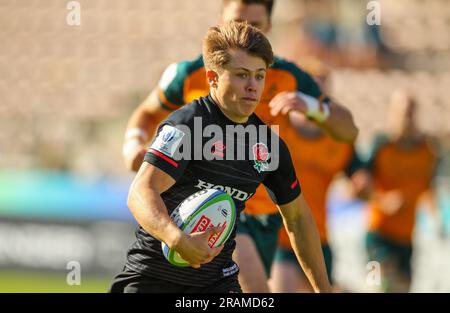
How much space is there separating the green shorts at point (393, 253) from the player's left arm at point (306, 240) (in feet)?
20.6

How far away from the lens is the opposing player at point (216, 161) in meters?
4.53

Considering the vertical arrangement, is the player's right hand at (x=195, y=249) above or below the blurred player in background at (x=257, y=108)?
below

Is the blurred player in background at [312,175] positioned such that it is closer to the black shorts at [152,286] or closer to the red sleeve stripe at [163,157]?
the black shorts at [152,286]

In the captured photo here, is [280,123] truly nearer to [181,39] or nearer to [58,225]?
[58,225]

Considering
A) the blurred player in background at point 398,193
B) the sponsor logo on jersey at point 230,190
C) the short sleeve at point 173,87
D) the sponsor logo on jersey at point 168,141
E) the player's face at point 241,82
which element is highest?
the blurred player in background at point 398,193

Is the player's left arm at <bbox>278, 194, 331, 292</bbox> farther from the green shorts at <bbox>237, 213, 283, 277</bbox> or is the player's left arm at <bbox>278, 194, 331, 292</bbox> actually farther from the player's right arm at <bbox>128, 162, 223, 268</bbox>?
the green shorts at <bbox>237, 213, 283, 277</bbox>

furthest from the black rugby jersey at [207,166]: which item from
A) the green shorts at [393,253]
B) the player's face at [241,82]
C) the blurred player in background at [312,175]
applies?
the green shorts at [393,253]

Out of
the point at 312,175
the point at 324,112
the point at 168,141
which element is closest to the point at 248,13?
the point at 324,112

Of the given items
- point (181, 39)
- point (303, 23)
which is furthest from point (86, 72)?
point (303, 23)

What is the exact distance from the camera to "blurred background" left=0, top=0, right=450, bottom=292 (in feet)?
42.0

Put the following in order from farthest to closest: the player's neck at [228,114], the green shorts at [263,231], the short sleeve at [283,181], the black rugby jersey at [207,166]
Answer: the green shorts at [263,231], the short sleeve at [283,181], the player's neck at [228,114], the black rugby jersey at [207,166]

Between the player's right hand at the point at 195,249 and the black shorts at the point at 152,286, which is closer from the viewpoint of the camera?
the player's right hand at the point at 195,249

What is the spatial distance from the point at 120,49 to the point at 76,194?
17.4ft

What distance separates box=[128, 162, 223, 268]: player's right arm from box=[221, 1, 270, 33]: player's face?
6.92 ft
